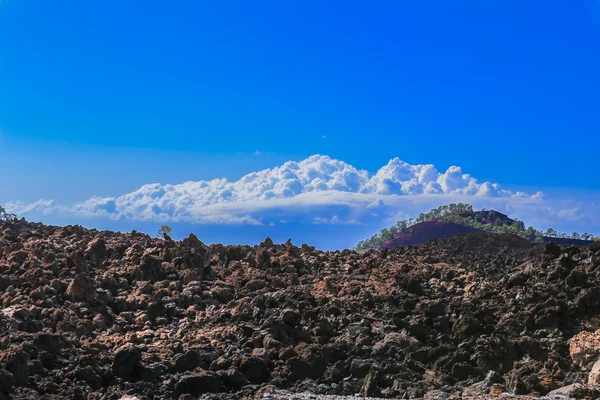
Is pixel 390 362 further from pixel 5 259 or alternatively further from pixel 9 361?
pixel 5 259

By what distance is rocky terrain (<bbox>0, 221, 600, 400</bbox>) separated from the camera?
871 inches

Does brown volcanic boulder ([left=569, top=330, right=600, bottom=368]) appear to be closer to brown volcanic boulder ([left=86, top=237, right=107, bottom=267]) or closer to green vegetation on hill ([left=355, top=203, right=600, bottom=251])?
brown volcanic boulder ([left=86, top=237, right=107, bottom=267])

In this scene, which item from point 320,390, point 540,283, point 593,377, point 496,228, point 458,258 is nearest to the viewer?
point 593,377

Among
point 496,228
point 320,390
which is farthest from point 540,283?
point 496,228

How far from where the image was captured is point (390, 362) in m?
23.3

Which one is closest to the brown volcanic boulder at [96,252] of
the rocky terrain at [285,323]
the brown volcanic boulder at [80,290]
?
the rocky terrain at [285,323]

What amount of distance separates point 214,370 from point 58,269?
11.5 metres

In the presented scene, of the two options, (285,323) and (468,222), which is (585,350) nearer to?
(285,323)

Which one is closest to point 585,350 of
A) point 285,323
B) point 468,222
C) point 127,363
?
point 285,323

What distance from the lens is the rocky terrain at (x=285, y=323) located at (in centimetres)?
2212

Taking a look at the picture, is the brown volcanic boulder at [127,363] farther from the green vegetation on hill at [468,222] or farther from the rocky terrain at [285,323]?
the green vegetation on hill at [468,222]

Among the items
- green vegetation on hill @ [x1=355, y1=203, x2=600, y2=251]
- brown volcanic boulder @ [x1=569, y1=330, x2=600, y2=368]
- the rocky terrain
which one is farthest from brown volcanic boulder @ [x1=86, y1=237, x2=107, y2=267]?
green vegetation on hill @ [x1=355, y1=203, x2=600, y2=251]

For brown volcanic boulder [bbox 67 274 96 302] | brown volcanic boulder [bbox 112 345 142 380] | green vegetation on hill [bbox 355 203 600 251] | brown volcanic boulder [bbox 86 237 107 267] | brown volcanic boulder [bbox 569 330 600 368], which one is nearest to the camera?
brown volcanic boulder [bbox 569 330 600 368]

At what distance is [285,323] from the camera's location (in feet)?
86.6
